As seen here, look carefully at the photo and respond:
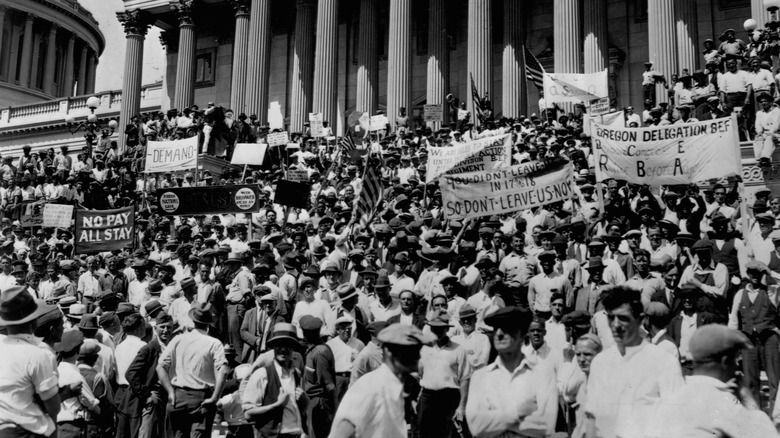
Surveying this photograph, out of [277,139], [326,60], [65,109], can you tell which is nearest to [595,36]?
[326,60]

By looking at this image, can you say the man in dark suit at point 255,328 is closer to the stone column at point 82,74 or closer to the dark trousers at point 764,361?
Answer: the dark trousers at point 764,361

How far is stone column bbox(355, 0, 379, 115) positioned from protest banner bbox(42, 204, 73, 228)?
1646cm

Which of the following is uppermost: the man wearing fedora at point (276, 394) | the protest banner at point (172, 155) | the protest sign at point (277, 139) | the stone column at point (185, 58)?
the stone column at point (185, 58)

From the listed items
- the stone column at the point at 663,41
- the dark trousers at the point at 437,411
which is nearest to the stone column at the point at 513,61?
the stone column at the point at 663,41

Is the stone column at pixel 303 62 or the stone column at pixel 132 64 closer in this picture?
the stone column at pixel 303 62

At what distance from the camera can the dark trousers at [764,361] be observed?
9.77 m

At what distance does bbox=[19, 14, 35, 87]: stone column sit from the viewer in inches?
3179

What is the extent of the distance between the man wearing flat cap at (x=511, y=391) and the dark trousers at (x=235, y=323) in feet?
22.4

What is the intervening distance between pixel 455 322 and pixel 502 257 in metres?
3.47

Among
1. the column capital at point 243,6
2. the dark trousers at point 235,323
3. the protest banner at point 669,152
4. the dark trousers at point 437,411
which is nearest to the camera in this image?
the dark trousers at point 437,411

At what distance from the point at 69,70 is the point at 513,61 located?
67.1 metres

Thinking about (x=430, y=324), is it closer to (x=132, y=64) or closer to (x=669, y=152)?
(x=669, y=152)

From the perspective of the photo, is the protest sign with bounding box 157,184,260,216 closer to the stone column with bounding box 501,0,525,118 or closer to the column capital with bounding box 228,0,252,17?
the stone column with bounding box 501,0,525,118

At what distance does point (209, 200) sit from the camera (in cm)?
1905
